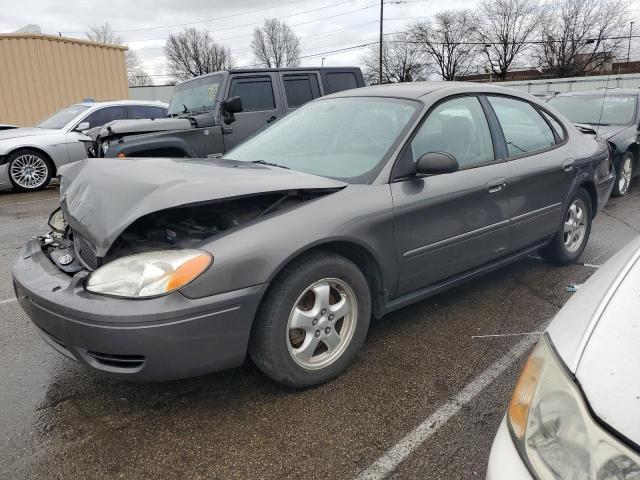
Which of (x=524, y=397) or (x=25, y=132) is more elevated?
(x=25, y=132)

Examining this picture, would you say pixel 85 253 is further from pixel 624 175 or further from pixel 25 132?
pixel 25 132

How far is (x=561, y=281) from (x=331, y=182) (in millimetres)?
2460

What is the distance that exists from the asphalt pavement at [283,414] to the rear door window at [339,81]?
541cm

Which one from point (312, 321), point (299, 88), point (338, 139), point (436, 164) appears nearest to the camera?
point (312, 321)

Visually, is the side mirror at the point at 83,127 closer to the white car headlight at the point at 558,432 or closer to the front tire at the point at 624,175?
the front tire at the point at 624,175

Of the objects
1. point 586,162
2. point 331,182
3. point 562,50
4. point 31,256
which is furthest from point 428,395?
point 562,50

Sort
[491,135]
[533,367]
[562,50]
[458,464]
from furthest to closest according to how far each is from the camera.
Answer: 1. [562,50]
2. [491,135]
3. [458,464]
4. [533,367]

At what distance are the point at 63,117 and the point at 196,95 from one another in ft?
14.0

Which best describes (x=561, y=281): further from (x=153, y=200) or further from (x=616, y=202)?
(x=616, y=202)

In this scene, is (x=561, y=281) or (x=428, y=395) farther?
(x=561, y=281)

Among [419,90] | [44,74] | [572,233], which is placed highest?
[44,74]

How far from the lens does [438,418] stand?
2.39m

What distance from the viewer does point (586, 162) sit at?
423cm

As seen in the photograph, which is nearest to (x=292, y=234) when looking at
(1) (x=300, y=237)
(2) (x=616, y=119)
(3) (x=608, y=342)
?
(1) (x=300, y=237)
